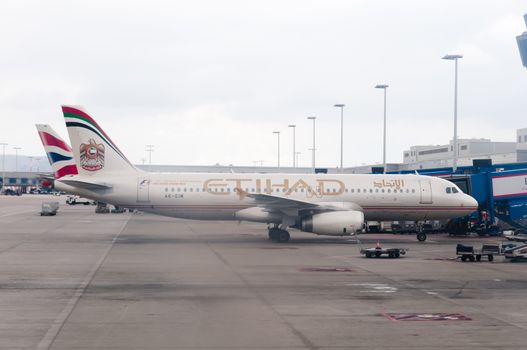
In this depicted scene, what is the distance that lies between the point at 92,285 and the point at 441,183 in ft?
88.3

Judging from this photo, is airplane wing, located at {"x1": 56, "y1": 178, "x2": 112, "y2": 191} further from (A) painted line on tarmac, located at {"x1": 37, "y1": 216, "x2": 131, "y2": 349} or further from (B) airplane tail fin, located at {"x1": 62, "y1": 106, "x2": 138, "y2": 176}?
(A) painted line on tarmac, located at {"x1": 37, "y1": 216, "x2": 131, "y2": 349}

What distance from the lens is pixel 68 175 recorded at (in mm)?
43844

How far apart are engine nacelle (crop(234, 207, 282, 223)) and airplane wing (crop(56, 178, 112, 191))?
769 cm

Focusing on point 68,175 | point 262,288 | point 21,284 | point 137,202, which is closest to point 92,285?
point 21,284

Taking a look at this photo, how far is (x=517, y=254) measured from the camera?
1208 inches

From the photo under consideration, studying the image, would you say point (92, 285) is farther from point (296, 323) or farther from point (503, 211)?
point (503, 211)

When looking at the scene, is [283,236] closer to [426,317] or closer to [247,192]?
[247,192]

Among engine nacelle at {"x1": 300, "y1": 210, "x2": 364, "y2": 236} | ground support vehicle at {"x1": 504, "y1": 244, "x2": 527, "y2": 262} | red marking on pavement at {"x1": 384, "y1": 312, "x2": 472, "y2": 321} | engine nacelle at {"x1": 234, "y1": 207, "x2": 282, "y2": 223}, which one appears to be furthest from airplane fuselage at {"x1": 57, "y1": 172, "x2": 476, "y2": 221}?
red marking on pavement at {"x1": 384, "y1": 312, "x2": 472, "y2": 321}

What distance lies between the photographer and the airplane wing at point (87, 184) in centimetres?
4081

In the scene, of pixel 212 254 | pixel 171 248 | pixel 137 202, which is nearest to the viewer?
pixel 212 254

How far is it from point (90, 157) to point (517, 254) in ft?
78.3

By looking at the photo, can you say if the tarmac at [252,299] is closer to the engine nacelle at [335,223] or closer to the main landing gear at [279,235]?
the engine nacelle at [335,223]

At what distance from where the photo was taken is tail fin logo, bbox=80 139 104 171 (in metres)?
42.2

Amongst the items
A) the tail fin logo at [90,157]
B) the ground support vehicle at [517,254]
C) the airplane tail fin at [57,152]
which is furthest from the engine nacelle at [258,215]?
the ground support vehicle at [517,254]
